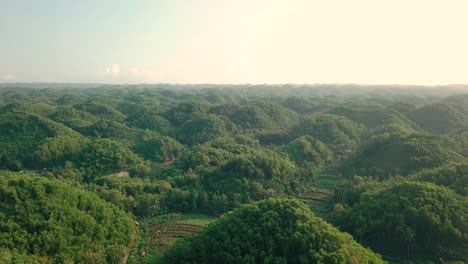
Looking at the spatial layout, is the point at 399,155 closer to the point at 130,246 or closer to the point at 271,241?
the point at 271,241

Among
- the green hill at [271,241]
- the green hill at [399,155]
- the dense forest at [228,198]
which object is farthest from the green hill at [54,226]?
the green hill at [399,155]

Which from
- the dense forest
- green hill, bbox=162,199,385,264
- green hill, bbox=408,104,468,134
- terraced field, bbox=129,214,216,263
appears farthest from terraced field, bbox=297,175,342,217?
green hill, bbox=408,104,468,134

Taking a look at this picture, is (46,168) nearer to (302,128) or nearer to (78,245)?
(78,245)

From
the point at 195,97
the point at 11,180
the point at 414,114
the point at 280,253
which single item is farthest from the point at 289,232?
the point at 195,97

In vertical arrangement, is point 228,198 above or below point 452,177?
below

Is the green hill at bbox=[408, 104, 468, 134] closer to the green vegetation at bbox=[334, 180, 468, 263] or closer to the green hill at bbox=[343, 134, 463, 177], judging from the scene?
the green hill at bbox=[343, 134, 463, 177]

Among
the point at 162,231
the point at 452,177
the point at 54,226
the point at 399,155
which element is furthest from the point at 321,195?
the point at 54,226
